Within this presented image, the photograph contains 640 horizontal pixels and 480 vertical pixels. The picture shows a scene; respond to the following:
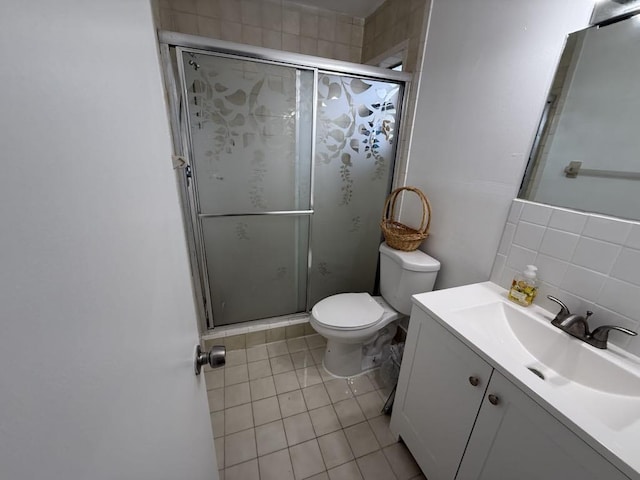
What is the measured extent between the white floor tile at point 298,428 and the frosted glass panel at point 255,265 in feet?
2.37

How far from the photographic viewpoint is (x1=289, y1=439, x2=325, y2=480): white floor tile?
1.15 meters

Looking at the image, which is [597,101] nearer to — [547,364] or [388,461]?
[547,364]

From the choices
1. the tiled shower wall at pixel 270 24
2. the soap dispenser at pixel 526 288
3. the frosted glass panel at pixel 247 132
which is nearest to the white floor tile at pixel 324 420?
the soap dispenser at pixel 526 288

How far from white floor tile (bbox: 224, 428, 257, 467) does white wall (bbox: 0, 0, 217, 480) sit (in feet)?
3.16

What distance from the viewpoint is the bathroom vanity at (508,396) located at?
1.98 ft

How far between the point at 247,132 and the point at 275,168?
0.82ft

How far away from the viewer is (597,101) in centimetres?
86

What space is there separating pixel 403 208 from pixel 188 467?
1.67 m

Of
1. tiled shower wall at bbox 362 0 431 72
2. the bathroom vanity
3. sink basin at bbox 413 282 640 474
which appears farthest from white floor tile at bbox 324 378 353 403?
tiled shower wall at bbox 362 0 431 72

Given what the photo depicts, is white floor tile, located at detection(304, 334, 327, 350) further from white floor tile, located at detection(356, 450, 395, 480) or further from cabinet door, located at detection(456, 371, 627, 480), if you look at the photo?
cabinet door, located at detection(456, 371, 627, 480)

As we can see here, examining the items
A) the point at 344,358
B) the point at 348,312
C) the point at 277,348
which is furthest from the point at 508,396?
the point at 277,348

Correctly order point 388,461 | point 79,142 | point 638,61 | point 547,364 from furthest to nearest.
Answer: point 388,461 < point 547,364 < point 638,61 < point 79,142

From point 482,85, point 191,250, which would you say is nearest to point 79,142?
point 191,250

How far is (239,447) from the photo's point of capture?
4.05ft
